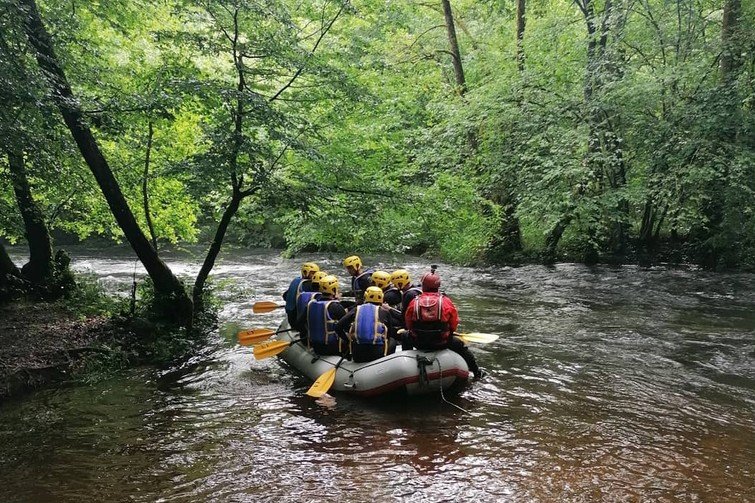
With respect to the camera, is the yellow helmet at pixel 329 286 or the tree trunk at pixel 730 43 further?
the tree trunk at pixel 730 43

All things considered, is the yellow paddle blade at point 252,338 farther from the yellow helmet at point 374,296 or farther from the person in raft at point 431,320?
the person in raft at point 431,320

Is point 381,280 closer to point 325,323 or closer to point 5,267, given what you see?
point 325,323

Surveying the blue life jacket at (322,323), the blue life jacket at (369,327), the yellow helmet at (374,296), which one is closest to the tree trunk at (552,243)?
Answer: the yellow helmet at (374,296)

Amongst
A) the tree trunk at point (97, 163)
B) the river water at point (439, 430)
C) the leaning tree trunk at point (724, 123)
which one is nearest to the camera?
the river water at point (439, 430)

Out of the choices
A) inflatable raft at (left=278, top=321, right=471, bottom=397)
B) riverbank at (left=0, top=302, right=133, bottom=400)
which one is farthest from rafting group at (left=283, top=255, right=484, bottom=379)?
riverbank at (left=0, top=302, right=133, bottom=400)

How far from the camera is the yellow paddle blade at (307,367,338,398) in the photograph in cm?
661

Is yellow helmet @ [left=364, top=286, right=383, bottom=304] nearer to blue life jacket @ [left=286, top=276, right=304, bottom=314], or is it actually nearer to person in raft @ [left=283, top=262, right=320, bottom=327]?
person in raft @ [left=283, top=262, right=320, bottom=327]

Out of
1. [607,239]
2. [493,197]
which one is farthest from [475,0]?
[607,239]

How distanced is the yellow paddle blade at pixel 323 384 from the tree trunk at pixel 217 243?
3618mm

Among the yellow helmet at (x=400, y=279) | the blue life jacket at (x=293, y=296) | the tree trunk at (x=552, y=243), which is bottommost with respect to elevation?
the blue life jacket at (x=293, y=296)

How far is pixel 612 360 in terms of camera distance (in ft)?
26.3

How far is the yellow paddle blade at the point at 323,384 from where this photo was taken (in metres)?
6.61

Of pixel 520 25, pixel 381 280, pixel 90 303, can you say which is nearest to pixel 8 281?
pixel 90 303

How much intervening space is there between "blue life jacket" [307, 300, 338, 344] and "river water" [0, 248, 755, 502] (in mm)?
746
